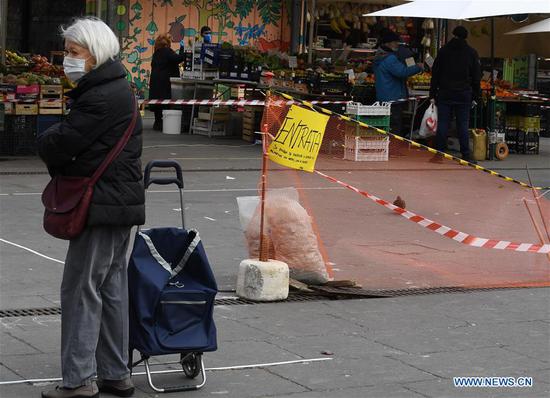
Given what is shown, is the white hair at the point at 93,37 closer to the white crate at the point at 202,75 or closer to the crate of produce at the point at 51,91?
the crate of produce at the point at 51,91

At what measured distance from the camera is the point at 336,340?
7.43 meters

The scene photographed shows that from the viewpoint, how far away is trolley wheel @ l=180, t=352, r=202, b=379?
6336 millimetres

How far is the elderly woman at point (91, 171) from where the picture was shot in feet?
19.1

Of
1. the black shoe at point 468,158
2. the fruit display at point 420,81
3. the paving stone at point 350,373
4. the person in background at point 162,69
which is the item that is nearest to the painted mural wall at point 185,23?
the person in background at point 162,69

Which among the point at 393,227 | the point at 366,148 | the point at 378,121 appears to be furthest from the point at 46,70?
the point at 366,148

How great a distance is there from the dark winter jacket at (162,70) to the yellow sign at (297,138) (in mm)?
13633

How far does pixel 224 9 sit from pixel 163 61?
20.4ft

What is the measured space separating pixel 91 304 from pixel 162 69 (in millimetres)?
16402

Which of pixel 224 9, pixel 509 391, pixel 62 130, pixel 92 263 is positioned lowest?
pixel 509 391

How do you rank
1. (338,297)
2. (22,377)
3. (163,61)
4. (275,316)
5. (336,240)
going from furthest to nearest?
(163,61), (336,240), (338,297), (275,316), (22,377)

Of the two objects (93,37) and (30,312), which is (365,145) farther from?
(93,37)

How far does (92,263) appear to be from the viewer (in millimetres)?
5867

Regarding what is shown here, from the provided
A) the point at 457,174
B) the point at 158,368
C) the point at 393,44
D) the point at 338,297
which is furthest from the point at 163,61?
the point at 158,368

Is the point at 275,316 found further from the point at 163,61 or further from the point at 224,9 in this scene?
the point at 224,9
